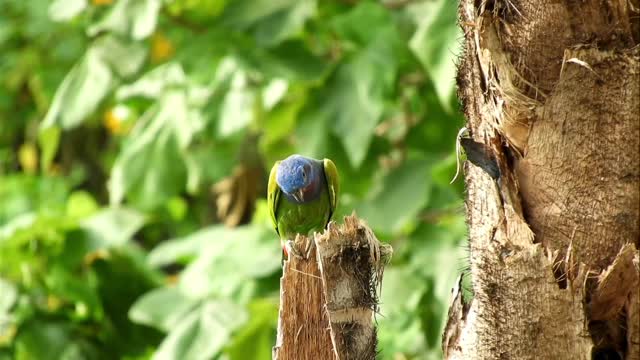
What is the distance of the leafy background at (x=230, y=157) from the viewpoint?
330 cm

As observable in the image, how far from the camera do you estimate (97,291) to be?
4.05 m

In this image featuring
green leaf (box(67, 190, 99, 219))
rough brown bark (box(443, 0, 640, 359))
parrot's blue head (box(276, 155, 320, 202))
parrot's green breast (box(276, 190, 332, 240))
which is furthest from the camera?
green leaf (box(67, 190, 99, 219))

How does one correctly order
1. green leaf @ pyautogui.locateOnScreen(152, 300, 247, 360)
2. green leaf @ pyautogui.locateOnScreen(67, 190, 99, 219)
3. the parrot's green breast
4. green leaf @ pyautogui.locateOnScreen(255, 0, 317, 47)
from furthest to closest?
green leaf @ pyautogui.locateOnScreen(67, 190, 99, 219) → green leaf @ pyautogui.locateOnScreen(255, 0, 317, 47) → green leaf @ pyautogui.locateOnScreen(152, 300, 247, 360) → the parrot's green breast

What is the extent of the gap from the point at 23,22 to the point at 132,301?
1.67 m

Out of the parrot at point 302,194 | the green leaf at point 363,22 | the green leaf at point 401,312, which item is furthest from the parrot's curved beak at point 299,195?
the green leaf at point 363,22

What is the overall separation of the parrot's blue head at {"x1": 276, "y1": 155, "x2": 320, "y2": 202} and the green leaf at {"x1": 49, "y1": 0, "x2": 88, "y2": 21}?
1.39 meters

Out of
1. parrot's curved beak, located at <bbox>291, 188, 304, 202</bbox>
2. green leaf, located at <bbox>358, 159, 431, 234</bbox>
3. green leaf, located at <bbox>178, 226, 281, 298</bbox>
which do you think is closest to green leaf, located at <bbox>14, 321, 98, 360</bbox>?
green leaf, located at <bbox>178, 226, 281, 298</bbox>

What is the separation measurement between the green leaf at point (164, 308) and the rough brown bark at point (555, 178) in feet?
6.18

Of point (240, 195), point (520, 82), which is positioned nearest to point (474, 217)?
point (520, 82)

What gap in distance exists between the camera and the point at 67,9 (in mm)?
3336

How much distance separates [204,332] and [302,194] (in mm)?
1196

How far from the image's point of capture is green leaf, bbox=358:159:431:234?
3420mm

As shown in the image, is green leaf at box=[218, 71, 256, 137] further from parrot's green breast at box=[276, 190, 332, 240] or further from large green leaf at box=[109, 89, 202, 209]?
parrot's green breast at box=[276, 190, 332, 240]

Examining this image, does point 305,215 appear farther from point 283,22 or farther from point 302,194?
point 283,22
